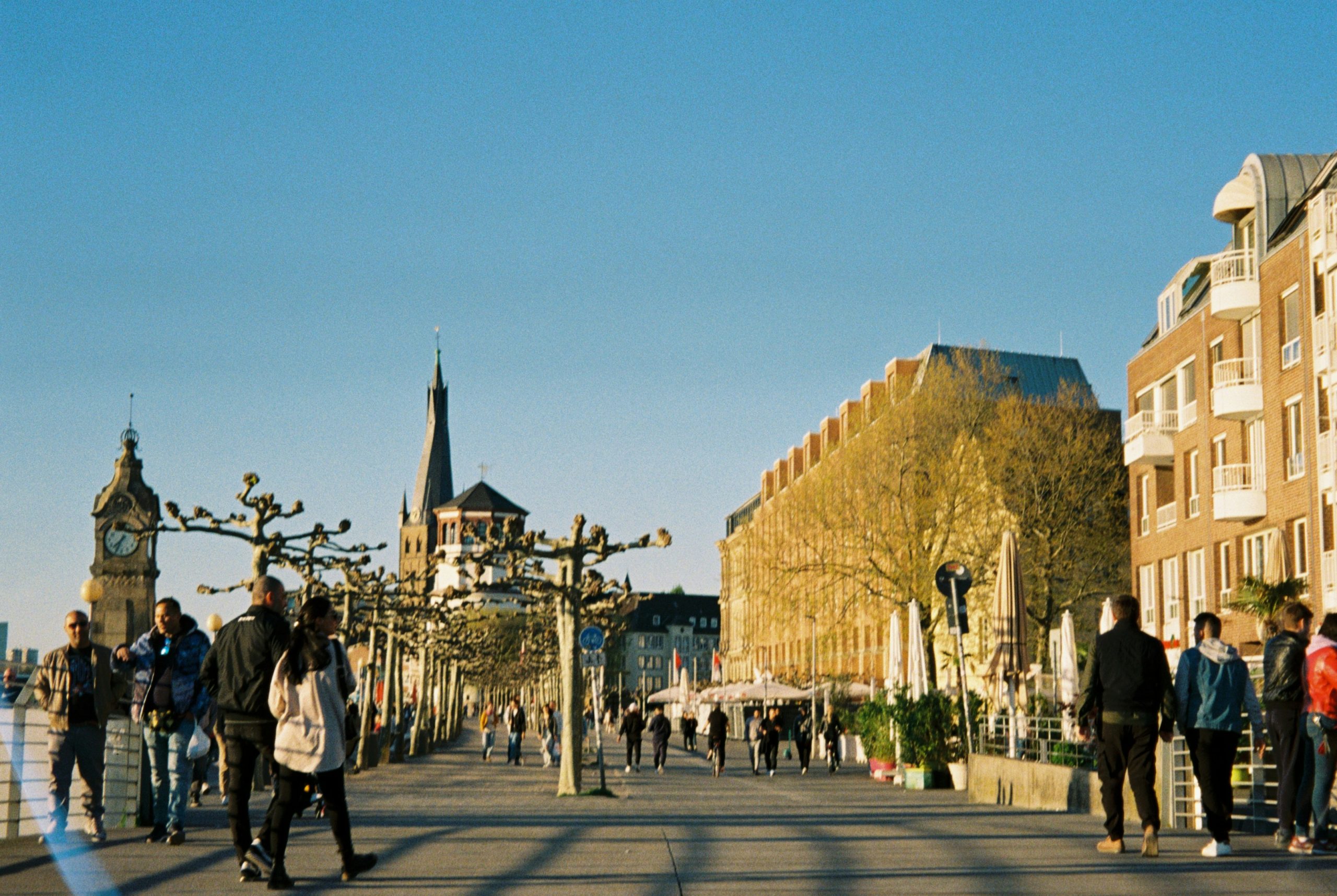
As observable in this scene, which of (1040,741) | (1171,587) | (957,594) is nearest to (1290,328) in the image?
(1171,587)

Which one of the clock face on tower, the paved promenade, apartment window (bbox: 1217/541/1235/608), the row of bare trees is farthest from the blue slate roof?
the clock face on tower

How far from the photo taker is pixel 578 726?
26.8 metres

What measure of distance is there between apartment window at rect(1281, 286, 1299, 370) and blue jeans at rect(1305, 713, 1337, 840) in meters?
29.9

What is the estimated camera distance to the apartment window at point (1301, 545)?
3953 cm

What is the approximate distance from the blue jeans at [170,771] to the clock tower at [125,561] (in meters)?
133

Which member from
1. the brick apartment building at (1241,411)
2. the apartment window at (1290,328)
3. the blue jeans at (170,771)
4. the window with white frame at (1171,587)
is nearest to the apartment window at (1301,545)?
the brick apartment building at (1241,411)

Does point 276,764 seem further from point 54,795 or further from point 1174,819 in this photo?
point 1174,819

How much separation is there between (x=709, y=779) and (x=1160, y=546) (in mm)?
19064

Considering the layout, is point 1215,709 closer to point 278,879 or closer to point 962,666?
point 278,879

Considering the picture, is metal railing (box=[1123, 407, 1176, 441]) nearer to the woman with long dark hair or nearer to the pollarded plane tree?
Answer: the pollarded plane tree

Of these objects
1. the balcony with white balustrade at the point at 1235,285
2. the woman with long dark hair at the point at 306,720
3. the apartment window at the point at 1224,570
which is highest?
the balcony with white balustrade at the point at 1235,285

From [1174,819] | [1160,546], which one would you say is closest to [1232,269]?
[1160,546]

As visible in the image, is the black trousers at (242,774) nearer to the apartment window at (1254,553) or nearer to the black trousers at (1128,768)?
the black trousers at (1128,768)

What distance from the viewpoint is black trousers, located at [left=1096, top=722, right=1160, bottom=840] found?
471 inches
